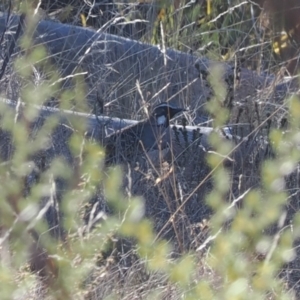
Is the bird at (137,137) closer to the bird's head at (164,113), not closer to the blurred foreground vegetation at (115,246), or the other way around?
the bird's head at (164,113)

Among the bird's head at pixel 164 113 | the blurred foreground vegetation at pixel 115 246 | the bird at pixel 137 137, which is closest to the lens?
the blurred foreground vegetation at pixel 115 246

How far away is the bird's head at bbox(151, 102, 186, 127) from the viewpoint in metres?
3.68

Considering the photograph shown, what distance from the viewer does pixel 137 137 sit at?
3615mm

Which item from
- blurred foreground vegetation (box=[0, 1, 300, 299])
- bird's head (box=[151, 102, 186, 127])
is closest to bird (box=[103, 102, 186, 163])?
bird's head (box=[151, 102, 186, 127])

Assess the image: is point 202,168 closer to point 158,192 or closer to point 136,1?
point 158,192

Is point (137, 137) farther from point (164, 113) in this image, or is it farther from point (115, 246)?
point (115, 246)

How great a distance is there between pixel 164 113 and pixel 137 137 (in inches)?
10.9

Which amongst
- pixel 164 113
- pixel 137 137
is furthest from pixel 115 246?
pixel 164 113

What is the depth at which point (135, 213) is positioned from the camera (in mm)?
2139

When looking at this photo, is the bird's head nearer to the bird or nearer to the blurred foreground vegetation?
the bird

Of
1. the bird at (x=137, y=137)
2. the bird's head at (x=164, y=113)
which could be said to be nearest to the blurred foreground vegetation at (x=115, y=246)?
the bird at (x=137, y=137)

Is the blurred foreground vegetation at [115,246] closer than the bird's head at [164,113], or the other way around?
the blurred foreground vegetation at [115,246]

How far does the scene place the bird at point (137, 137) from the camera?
11.5ft

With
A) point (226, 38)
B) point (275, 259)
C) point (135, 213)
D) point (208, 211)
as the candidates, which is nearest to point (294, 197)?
point (208, 211)
